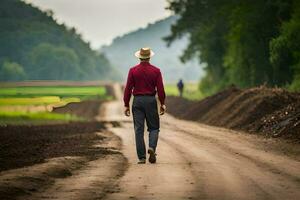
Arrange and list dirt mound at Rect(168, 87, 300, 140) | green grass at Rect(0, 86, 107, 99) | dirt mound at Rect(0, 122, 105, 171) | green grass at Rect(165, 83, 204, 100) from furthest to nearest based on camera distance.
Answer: green grass at Rect(165, 83, 204, 100)
green grass at Rect(0, 86, 107, 99)
dirt mound at Rect(168, 87, 300, 140)
dirt mound at Rect(0, 122, 105, 171)

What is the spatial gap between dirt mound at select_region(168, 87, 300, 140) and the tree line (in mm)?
3580

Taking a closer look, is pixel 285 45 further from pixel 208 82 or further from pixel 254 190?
pixel 254 190

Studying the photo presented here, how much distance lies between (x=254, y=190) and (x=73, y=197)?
2.80 meters

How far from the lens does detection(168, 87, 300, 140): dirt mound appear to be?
27388mm

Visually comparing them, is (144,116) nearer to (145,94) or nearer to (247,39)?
(145,94)

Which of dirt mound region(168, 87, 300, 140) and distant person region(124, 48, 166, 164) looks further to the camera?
dirt mound region(168, 87, 300, 140)

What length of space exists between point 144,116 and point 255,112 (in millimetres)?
18155

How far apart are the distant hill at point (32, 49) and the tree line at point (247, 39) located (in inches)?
2384

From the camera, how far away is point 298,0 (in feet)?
161

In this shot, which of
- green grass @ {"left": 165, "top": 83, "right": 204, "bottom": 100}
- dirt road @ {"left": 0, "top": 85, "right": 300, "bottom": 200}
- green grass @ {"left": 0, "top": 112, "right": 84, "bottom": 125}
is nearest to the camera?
dirt road @ {"left": 0, "top": 85, "right": 300, "bottom": 200}

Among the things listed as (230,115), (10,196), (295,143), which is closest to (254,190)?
(10,196)

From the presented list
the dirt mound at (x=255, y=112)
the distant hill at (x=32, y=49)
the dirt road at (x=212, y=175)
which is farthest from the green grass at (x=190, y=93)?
the dirt road at (x=212, y=175)

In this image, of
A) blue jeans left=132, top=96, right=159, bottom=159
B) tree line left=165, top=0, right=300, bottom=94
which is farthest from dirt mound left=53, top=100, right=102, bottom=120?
blue jeans left=132, top=96, right=159, bottom=159

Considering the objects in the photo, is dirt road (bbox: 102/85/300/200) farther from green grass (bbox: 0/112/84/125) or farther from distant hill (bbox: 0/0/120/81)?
distant hill (bbox: 0/0/120/81)
